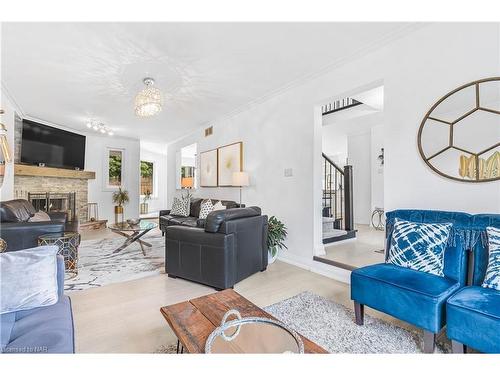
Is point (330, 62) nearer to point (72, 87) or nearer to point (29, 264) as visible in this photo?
point (29, 264)

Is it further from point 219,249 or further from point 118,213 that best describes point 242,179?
point 118,213

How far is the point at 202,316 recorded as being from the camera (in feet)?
4.45

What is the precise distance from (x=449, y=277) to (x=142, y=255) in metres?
3.79

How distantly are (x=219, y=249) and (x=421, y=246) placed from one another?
1742 millimetres

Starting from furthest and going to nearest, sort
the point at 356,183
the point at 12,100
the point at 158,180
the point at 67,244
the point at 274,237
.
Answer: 1. the point at 158,180
2. the point at 356,183
3. the point at 12,100
4. the point at 274,237
5. the point at 67,244

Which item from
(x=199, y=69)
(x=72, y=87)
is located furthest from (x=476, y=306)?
(x=72, y=87)

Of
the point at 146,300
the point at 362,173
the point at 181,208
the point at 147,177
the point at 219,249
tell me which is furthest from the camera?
the point at 147,177

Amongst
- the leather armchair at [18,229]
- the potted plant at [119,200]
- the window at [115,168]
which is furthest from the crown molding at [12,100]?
the potted plant at [119,200]

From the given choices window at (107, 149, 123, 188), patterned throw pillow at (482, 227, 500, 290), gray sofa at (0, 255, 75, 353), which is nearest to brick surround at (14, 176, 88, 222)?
window at (107, 149, 123, 188)

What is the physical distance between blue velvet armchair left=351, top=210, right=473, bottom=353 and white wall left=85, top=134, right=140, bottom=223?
728 cm

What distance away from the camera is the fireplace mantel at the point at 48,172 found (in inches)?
197

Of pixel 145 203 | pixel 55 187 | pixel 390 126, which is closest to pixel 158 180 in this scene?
pixel 145 203

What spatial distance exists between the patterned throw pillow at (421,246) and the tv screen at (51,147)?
652 centimetres

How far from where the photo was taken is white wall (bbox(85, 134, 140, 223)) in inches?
280
